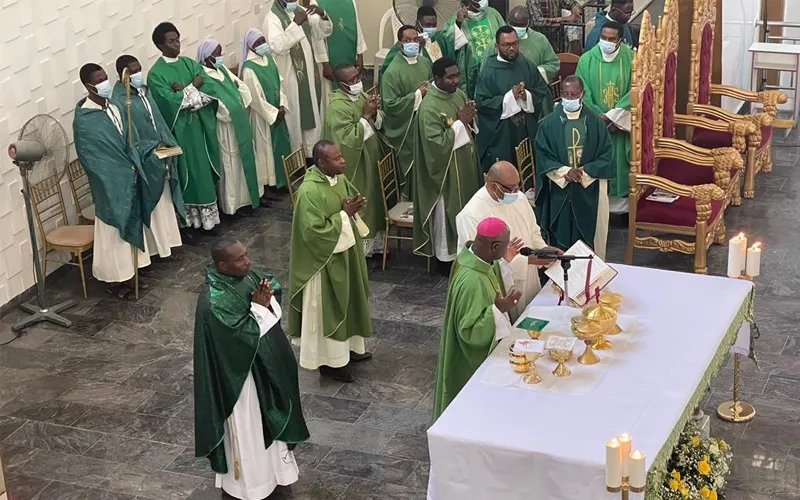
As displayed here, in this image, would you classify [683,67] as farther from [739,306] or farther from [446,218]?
[739,306]

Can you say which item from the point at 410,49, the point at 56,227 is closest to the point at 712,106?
the point at 410,49

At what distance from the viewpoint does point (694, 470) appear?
7094mm

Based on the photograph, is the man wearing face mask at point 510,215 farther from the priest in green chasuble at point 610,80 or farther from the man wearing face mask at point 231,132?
the man wearing face mask at point 231,132

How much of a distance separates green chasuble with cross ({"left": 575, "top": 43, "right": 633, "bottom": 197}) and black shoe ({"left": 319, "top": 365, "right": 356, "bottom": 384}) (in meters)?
3.31

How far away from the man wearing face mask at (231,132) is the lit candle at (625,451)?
6.89 m

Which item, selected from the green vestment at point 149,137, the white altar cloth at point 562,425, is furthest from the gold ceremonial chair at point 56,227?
the white altar cloth at point 562,425

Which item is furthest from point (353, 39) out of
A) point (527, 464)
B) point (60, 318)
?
point (527, 464)

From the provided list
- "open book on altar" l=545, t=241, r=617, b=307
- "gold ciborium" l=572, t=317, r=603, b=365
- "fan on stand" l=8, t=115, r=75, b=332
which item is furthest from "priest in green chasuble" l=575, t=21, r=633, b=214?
"fan on stand" l=8, t=115, r=75, b=332

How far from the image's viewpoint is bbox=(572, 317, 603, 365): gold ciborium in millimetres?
6836

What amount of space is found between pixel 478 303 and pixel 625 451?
160cm

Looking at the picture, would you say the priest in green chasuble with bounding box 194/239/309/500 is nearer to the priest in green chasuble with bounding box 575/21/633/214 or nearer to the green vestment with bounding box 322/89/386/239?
the green vestment with bounding box 322/89/386/239

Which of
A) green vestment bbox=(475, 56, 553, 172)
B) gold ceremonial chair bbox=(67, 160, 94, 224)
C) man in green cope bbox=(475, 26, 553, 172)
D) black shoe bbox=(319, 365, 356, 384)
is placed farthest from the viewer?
green vestment bbox=(475, 56, 553, 172)

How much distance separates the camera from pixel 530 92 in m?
11.3

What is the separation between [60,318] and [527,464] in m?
5.17
